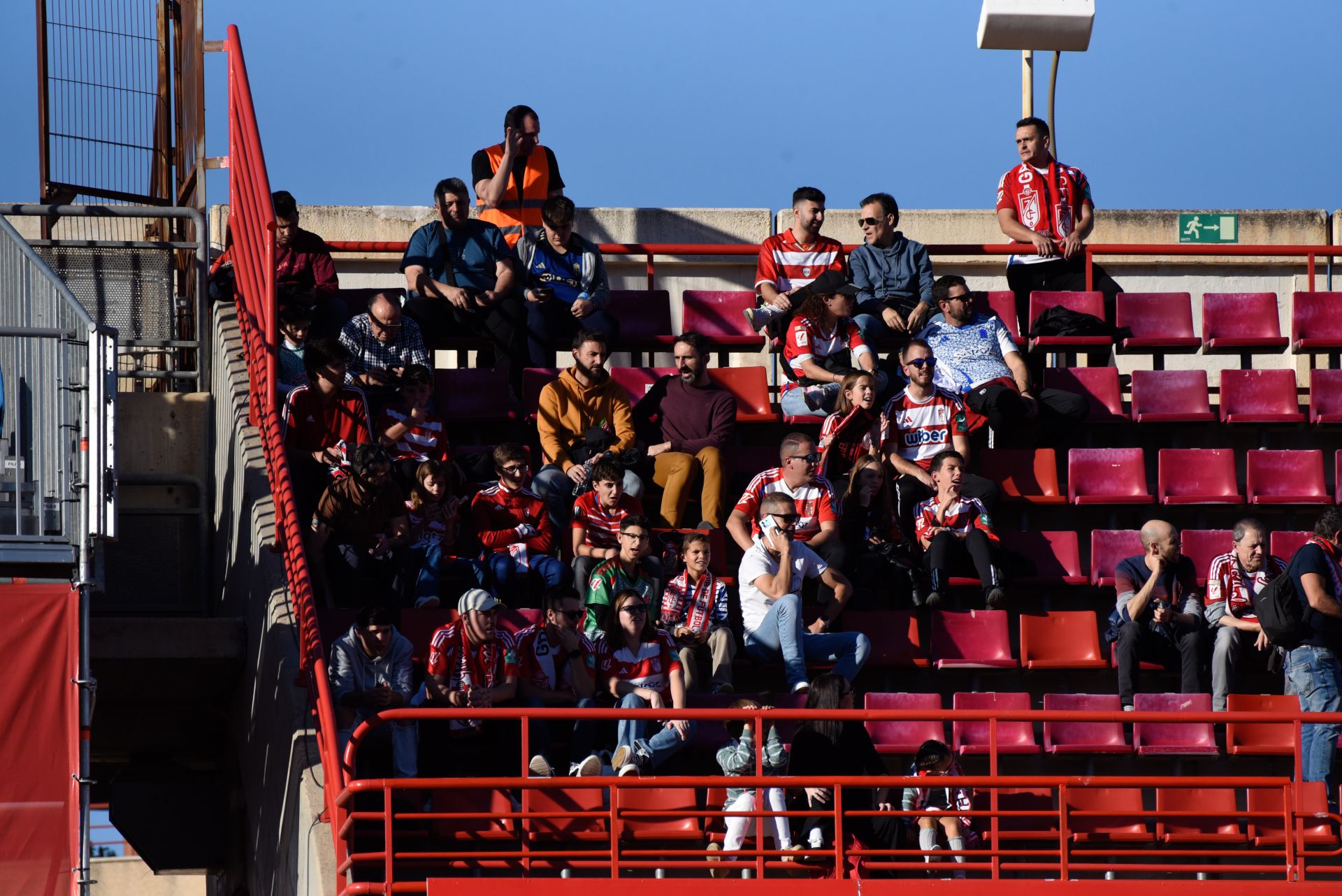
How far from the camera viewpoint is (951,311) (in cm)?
1188

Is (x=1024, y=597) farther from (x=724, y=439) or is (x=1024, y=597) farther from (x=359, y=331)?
(x=359, y=331)

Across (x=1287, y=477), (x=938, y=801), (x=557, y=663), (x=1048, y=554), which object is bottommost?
(x=938, y=801)

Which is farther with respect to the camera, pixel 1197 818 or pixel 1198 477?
pixel 1198 477

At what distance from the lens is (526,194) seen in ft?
A: 42.3

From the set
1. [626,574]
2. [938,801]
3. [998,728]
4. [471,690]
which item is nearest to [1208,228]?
[998,728]

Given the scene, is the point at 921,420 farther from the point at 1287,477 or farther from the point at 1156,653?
the point at 1287,477

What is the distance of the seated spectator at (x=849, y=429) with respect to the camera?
10.9 metres

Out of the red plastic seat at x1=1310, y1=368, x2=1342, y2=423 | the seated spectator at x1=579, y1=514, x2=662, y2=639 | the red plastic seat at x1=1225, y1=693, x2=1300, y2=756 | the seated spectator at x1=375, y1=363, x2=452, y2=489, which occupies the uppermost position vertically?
the red plastic seat at x1=1310, y1=368, x2=1342, y2=423

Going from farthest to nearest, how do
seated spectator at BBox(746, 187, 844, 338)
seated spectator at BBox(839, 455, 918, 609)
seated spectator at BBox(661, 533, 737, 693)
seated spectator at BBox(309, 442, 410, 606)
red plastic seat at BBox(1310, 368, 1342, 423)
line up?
seated spectator at BBox(746, 187, 844, 338), red plastic seat at BBox(1310, 368, 1342, 423), seated spectator at BBox(839, 455, 918, 609), seated spectator at BBox(309, 442, 410, 606), seated spectator at BBox(661, 533, 737, 693)

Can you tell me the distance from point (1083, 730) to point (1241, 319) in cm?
424

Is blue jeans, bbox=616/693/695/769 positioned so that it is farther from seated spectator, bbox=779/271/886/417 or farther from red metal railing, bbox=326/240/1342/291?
red metal railing, bbox=326/240/1342/291

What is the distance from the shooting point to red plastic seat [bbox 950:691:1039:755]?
952cm

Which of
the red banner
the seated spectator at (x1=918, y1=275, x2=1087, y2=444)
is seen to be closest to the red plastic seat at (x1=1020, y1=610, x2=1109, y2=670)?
the seated spectator at (x1=918, y1=275, x2=1087, y2=444)

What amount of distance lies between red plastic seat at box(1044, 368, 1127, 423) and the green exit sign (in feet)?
10.2
